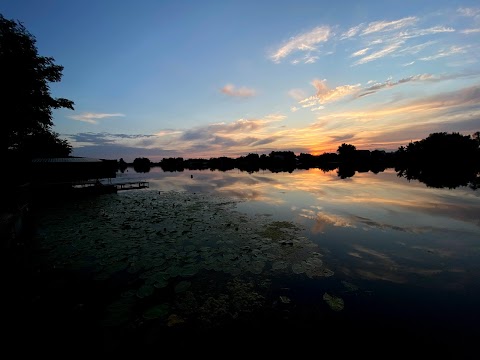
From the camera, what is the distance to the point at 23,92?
26.7 meters

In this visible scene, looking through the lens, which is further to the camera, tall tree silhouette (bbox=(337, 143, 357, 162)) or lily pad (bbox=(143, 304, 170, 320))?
tall tree silhouette (bbox=(337, 143, 357, 162))

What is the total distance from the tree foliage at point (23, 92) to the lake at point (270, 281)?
20114 mm

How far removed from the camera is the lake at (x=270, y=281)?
557 cm

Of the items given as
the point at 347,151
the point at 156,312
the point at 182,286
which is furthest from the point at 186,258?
the point at 347,151

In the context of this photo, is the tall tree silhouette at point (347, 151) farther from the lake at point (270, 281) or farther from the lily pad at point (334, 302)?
the lily pad at point (334, 302)

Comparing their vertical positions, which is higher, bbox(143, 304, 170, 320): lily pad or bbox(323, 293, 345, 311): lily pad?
bbox(143, 304, 170, 320): lily pad

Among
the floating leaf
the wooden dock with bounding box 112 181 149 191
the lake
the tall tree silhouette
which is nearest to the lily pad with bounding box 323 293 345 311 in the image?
the lake

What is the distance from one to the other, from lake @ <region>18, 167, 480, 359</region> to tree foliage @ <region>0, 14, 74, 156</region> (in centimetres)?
2011

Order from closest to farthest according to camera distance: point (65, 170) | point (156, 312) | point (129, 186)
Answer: point (156, 312)
point (65, 170)
point (129, 186)

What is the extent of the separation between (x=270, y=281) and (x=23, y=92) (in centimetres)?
3619

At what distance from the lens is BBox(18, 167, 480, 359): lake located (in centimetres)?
557

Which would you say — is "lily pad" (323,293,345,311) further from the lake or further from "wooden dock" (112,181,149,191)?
"wooden dock" (112,181,149,191)

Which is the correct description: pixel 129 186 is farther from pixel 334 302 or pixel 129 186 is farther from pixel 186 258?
pixel 334 302

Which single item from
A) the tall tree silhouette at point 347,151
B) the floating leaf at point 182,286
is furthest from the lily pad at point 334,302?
the tall tree silhouette at point 347,151
